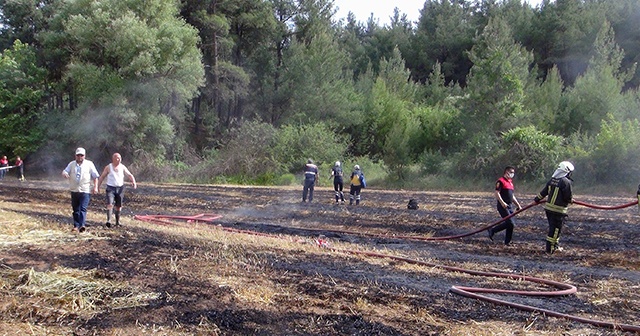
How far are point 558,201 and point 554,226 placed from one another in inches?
20.2

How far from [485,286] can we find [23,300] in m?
5.97

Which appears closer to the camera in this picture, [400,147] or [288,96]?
[400,147]

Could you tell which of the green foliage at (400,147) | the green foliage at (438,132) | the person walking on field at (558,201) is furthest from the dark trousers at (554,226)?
the green foliage at (438,132)

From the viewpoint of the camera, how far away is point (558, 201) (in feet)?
36.8

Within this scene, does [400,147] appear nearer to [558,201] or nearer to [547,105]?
[547,105]

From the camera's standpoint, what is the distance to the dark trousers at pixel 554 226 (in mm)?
11195

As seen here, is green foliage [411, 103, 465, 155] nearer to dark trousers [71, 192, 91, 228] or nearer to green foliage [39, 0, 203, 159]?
green foliage [39, 0, 203, 159]

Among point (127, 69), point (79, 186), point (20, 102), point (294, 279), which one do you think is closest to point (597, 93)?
point (127, 69)

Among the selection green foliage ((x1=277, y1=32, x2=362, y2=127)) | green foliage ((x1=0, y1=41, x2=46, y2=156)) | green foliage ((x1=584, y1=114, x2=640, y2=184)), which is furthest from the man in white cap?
green foliage ((x1=277, y1=32, x2=362, y2=127))

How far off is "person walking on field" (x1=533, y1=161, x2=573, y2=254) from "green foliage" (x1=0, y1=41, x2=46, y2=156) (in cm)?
3988

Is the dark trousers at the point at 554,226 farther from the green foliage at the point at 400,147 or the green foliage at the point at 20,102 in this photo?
the green foliage at the point at 20,102

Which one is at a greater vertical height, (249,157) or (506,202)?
(249,157)

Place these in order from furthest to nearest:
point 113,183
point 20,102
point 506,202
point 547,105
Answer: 1. point 20,102
2. point 547,105
3. point 506,202
4. point 113,183

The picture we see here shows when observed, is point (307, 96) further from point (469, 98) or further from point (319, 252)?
point (319, 252)
